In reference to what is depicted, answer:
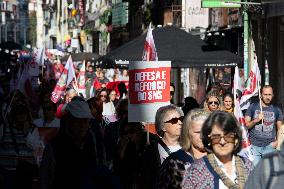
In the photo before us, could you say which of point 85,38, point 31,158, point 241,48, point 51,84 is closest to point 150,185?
point 31,158

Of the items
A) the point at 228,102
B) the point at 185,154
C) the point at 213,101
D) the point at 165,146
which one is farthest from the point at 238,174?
the point at 228,102

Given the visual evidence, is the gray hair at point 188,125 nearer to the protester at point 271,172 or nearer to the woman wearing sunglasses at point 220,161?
the woman wearing sunglasses at point 220,161

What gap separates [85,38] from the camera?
237 feet

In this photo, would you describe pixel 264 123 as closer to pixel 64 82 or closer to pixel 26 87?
pixel 26 87

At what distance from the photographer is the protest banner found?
10.0 m

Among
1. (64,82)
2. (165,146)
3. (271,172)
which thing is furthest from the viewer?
(64,82)

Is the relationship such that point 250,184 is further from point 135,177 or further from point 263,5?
point 263,5

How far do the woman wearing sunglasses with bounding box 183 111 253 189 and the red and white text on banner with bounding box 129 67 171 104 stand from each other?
3.65 meters

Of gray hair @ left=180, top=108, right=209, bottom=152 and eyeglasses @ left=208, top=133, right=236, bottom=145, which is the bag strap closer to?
gray hair @ left=180, top=108, right=209, bottom=152

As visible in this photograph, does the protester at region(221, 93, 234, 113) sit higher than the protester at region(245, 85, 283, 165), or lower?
higher

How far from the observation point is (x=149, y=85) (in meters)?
10.0

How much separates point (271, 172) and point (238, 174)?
1439mm

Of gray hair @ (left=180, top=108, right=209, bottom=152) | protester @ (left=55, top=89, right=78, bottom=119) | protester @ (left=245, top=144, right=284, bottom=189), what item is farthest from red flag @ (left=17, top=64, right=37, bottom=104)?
protester @ (left=245, top=144, right=284, bottom=189)

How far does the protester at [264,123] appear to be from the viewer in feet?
45.9
